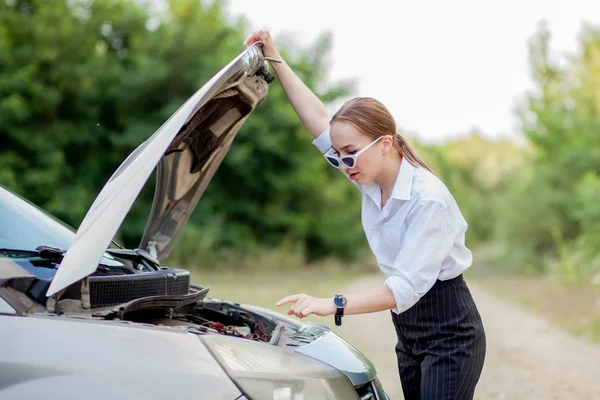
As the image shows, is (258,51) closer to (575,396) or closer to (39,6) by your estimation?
(575,396)

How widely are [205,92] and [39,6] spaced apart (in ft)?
70.9

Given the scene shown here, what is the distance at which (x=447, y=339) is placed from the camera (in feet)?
9.06

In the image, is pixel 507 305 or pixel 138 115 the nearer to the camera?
pixel 507 305

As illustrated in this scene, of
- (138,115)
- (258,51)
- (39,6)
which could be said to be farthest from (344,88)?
(258,51)

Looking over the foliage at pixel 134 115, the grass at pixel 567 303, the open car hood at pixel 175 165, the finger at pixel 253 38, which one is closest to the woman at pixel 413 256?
the open car hood at pixel 175 165

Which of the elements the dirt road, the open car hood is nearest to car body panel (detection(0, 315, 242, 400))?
the open car hood

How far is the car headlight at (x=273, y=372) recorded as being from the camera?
2.35 meters

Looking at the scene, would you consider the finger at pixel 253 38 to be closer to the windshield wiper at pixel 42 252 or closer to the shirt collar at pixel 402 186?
the shirt collar at pixel 402 186

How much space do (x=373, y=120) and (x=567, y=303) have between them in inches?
444

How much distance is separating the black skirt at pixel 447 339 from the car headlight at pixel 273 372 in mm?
355

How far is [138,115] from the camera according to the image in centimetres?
2323

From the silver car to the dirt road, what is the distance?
3.54m

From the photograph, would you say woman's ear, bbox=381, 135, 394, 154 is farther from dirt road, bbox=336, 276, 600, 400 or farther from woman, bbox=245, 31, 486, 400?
dirt road, bbox=336, 276, 600, 400

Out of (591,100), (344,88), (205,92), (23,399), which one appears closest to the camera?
Answer: (23,399)
